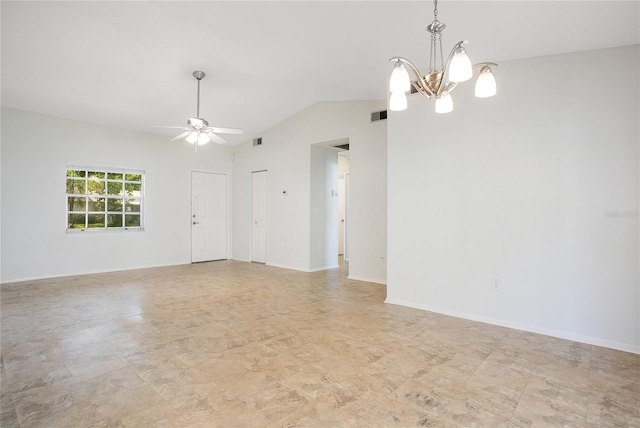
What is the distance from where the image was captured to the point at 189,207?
24.6 ft

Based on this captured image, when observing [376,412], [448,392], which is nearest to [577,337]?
[448,392]

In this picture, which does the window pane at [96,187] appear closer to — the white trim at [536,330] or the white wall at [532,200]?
the white wall at [532,200]

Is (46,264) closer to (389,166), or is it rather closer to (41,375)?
(41,375)

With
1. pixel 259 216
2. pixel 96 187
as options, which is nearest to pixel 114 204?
pixel 96 187

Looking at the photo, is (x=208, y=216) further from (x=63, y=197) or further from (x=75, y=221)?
(x=63, y=197)

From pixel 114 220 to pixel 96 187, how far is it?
0.70m

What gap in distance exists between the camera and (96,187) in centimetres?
630

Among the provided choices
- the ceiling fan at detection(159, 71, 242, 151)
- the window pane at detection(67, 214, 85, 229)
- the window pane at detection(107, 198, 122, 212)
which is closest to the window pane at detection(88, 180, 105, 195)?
the window pane at detection(107, 198, 122, 212)

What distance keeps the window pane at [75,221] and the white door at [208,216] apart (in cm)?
207

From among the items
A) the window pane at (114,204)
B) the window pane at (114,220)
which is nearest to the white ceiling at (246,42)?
the window pane at (114,204)

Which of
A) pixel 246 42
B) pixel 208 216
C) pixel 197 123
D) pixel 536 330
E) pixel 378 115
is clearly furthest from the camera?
pixel 208 216

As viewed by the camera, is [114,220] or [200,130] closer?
[200,130]

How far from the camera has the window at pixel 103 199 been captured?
19.9 feet

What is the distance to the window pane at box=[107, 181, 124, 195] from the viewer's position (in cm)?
646
